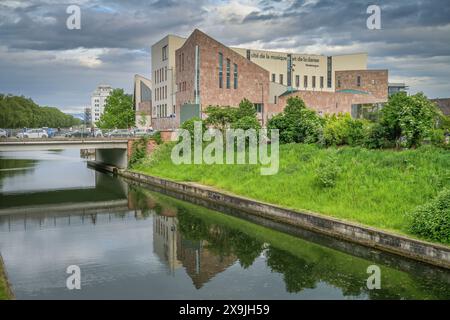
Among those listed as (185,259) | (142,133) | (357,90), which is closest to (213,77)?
(142,133)

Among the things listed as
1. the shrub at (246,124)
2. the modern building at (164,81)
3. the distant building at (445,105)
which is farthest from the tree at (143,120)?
the distant building at (445,105)

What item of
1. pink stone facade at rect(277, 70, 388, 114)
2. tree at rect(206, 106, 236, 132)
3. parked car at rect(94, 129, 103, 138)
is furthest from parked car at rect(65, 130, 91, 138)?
pink stone facade at rect(277, 70, 388, 114)

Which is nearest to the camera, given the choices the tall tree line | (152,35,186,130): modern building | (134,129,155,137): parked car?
(134,129,155,137): parked car

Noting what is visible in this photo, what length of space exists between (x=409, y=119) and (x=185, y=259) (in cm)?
1610

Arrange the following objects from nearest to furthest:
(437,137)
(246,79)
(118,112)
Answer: (437,137), (246,79), (118,112)

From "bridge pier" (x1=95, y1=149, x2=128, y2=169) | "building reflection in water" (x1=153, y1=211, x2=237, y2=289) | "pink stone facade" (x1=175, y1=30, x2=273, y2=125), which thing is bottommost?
"building reflection in water" (x1=153, y1=211, x2=237, y2=289)

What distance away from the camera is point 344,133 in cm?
3303

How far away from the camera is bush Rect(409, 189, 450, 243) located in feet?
54.3

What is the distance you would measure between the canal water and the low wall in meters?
0.37

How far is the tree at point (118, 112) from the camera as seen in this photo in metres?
72.8

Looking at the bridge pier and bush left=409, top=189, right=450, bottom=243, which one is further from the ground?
the bridge pier

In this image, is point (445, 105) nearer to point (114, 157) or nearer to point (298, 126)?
point (298, 126)

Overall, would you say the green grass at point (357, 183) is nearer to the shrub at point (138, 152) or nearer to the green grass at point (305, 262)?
the green grass at point (305, 262)

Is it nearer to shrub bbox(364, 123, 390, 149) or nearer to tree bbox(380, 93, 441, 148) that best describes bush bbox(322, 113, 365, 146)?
shrub bbox(364, 123, 390, 149)
